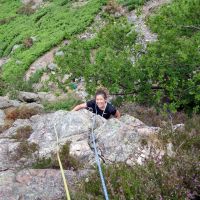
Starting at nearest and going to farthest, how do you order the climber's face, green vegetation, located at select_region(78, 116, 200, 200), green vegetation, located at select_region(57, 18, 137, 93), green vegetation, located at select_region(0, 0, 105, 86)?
green vegetation, located at select_region(78, 116, 200, 200) < the climber's face < green vegetation, located at select_region(57, 18, 137, 93) < green vegetation, located at select_region(0, 0, 105, 86)

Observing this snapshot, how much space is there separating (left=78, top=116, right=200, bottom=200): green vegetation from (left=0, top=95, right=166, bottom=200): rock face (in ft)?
0.71

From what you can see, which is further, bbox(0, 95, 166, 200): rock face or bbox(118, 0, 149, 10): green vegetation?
bbox(118, 0, 149, 10): green vegetation

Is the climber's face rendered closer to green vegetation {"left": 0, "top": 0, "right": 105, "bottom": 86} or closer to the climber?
the climber

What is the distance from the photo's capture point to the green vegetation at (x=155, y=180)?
4.01 meters

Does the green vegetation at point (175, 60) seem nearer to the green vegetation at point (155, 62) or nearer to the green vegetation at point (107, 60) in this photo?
the green vegetation at point (155, 62)

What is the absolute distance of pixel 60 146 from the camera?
6.54 meters

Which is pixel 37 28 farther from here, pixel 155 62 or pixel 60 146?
pixel 60 146

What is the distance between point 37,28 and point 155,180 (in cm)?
2490

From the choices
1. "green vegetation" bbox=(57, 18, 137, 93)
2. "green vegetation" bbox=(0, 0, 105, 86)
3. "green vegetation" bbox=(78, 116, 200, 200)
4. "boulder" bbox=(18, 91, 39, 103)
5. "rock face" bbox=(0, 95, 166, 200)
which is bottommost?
"green vegetation" bbox=(0, 0, 105, 86)

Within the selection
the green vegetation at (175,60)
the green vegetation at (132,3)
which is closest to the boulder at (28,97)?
the green vegetation at (175,60)

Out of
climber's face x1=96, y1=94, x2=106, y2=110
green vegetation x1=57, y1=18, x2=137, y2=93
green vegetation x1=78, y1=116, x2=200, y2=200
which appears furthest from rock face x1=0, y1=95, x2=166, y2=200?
green vegetation x1=57, y1=18, x2=137, y2=93

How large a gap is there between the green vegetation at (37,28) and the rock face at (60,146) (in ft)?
44.4

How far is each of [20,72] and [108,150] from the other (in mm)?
17625

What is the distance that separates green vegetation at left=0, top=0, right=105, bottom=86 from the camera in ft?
79.2
